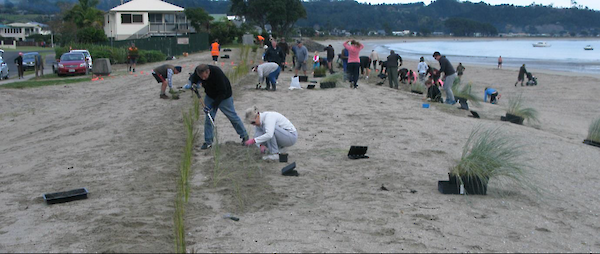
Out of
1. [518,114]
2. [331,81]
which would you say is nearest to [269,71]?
[331,81]

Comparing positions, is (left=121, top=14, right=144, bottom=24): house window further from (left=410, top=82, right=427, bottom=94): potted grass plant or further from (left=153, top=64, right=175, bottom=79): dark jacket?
(left=153, top=64, right=175, bottom=79): dark jacket

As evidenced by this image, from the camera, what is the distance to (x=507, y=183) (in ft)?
22.5

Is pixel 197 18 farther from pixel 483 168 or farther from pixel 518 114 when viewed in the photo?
pixel 483 168

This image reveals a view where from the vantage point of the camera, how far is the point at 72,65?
2562 cm

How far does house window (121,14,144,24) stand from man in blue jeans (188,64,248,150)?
4907cm

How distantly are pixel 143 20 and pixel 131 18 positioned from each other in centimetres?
116

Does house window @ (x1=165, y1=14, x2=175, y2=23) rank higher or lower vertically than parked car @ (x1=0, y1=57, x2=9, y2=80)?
higher

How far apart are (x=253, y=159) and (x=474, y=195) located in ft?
9.83

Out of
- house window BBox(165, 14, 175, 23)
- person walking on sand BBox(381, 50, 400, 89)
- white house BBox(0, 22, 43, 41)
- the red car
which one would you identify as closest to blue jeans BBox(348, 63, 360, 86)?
person walking on sand BBox(381, 50, 400, 89)

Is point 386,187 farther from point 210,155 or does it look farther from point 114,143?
point 114,143

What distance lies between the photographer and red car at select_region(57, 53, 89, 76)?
25.4 metres

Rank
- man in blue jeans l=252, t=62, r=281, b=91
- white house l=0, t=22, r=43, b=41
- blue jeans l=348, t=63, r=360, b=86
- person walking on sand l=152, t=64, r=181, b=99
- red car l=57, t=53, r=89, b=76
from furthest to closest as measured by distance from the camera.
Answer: white house l=0, t=22, r=43, b=41
red car l=57, t=53, r=89, b=76
blue jeans l=348, t=63, r=360, b=86
man in blue jeans l=252, t=62, r=281, b=91
person walking on sand l=152, t=64, r=181, b=99

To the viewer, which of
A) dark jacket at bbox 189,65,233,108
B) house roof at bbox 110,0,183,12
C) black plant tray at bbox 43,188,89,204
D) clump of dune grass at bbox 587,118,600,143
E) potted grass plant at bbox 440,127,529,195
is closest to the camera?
black plant tray at bbox 43,188,89,204

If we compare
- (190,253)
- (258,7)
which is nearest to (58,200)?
(190,253)
